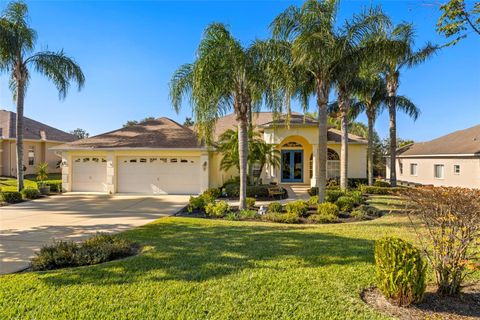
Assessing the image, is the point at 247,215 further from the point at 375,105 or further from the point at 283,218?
the point at 375,105

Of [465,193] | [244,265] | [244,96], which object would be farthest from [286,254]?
[244,96]

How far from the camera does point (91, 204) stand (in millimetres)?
13125

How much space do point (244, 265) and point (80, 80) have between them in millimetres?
15734

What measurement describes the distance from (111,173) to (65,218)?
7173mm

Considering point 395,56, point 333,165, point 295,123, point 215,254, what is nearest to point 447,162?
point 333,165

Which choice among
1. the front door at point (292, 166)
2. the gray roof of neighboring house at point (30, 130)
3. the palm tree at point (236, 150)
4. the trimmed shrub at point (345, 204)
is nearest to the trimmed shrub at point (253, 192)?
the palm tree at point (236, 150)

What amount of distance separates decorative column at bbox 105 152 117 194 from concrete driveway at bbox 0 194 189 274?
3.66 ft

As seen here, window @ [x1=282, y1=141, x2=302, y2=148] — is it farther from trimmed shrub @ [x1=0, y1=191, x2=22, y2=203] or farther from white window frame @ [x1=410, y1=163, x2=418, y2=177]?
trimmed shrub @ [x1=0, y1=191, x2=22, y2=203]

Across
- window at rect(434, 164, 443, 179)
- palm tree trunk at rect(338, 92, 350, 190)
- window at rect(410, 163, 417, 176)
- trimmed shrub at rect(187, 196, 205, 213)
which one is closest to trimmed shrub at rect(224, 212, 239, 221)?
trimmed shrub at rect(187, 196, 205, 213)

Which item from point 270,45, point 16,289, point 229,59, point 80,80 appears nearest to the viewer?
point 16,289

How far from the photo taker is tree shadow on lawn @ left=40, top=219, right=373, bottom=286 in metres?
4.61

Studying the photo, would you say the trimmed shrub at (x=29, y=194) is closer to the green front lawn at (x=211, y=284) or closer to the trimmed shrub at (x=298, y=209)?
the green front lawn at (x=211, y=284)

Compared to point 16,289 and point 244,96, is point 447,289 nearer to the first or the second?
point 16,289

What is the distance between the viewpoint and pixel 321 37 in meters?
10.0
